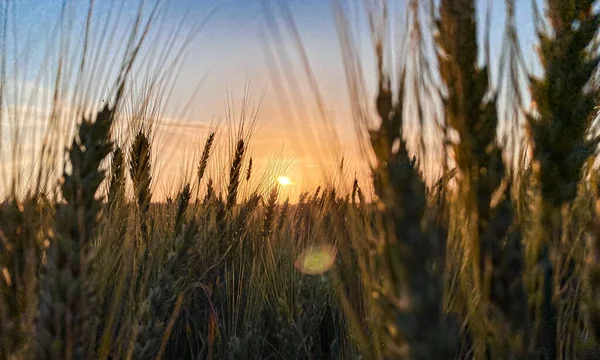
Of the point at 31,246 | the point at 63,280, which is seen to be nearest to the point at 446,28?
the point at 63,280

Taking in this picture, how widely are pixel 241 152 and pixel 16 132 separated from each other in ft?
7.41

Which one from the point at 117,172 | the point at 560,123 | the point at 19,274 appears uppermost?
the point at 560,123

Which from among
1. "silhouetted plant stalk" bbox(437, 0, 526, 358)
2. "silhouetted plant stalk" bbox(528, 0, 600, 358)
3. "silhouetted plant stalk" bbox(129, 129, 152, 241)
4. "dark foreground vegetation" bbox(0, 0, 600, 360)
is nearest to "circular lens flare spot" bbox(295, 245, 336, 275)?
"dark foreground vegetation" bbox(0, 0, 600, 360)

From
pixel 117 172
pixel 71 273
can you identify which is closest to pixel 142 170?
pixel 117 172

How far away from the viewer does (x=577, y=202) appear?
2.03 meters

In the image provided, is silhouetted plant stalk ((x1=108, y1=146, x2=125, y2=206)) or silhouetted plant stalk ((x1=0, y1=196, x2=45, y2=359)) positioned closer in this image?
silhouetted plant stalk ((x1=0, y1=196, x2=45, y2=359))

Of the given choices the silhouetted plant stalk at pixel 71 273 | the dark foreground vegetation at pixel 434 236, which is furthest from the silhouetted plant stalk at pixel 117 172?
the silhouetted plant stalk at pixel 71 273

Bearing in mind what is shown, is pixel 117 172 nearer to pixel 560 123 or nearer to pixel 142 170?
pixel 142 170

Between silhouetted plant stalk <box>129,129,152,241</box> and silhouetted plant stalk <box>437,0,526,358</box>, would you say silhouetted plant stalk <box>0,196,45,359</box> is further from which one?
silhouetted plant stalk <box>129,129,152,241</box>

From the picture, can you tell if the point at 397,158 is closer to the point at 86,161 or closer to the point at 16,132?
the point at 86,161

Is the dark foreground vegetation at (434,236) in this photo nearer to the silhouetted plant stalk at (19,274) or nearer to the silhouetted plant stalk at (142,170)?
the silhouetted plant stalk at (19,274)

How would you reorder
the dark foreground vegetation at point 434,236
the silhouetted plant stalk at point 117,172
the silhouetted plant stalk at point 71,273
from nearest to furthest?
the dark foreground vegetation at point 434,236 < the silhouetted plant stalk at point 71,273 < the silhouetted plant stalk at point 117,172

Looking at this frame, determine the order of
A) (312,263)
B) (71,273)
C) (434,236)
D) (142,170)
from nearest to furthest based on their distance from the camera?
(434,236) < (71,273) < (312,263) < (142,170)

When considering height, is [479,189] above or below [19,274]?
above
